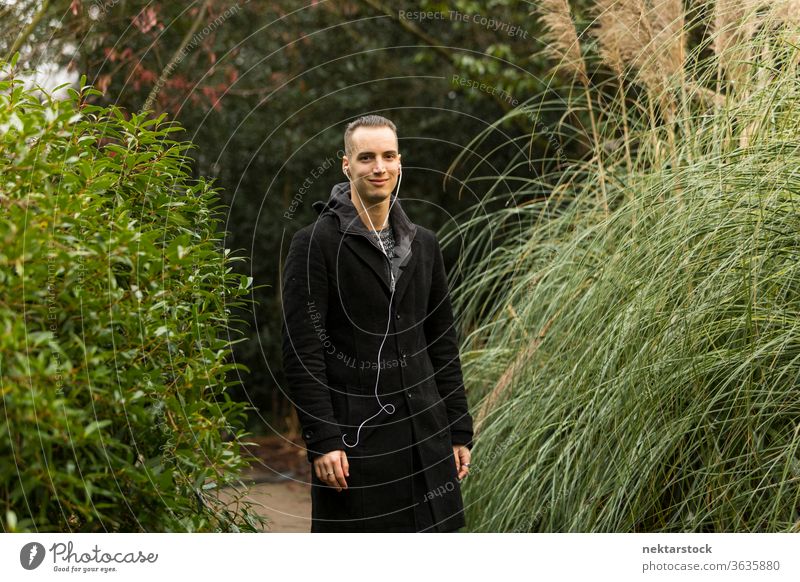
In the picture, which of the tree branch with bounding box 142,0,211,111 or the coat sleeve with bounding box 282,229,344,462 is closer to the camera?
the coat sleeve with bounding box 282,229,344,462

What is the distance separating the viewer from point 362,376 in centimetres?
252

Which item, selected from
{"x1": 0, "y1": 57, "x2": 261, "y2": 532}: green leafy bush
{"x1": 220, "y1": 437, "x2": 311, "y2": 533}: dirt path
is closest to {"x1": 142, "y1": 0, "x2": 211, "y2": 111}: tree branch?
{"x1": 0, "y1": 57, "x2": 261, "y2": 532}: green leafy bush

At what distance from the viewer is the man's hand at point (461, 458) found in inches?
109

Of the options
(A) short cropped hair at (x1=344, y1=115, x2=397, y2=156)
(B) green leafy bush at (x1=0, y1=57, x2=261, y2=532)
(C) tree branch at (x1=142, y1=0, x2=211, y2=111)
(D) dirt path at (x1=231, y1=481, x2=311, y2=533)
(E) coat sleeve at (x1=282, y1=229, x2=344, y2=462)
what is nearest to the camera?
(B) green leafy bush at (x1=0, y1=57, x2=261, y2=532)

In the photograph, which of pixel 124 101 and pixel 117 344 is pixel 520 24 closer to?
pixel 124 101

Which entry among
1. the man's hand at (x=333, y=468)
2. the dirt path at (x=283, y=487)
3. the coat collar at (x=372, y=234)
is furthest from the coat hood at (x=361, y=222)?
the dirt path at (x=283, y=487)

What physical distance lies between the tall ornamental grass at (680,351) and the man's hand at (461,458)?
1.49ft

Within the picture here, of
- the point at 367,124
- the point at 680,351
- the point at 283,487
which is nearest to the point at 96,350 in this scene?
the point at 367,124

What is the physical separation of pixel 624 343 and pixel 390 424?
0.91 meters

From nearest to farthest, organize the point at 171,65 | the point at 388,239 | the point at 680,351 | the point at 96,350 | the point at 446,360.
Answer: the point at 96,350 → the point at 388,239 → the point at 446,360 → the point at 680,351 → the point at 171,65

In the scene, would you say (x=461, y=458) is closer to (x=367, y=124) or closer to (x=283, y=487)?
(x=367, y=124)

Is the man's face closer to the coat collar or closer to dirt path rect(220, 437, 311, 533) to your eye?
the coat collar

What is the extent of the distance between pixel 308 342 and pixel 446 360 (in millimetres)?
499

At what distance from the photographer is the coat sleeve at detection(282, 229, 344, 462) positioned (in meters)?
2.44
